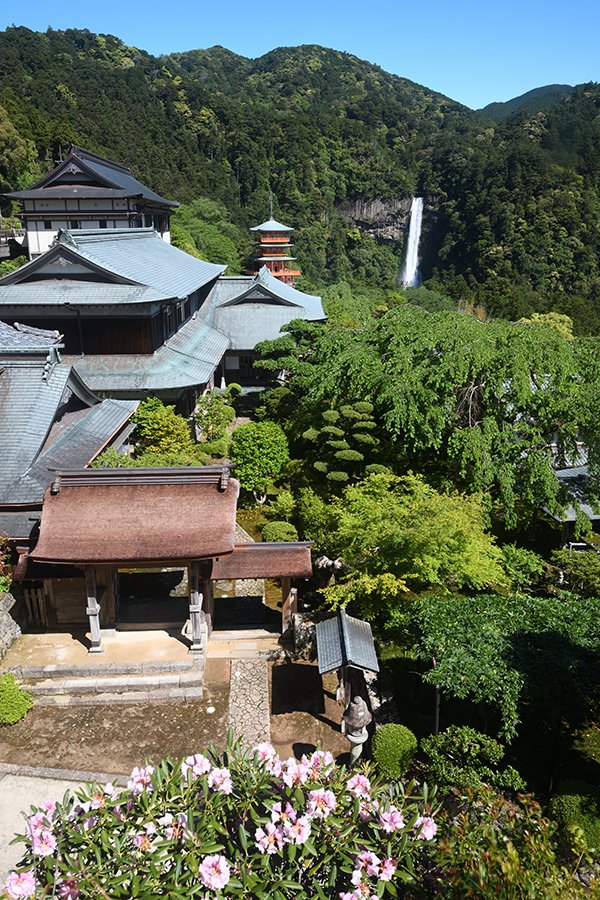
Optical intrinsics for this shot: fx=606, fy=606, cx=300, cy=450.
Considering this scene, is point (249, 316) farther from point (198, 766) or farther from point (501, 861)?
point (501, 861)

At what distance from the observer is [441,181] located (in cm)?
9325

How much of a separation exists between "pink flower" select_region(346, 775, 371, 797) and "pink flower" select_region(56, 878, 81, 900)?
8.93ft

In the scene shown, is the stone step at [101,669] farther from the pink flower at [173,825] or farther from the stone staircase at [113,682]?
the pink flower at [173,825]

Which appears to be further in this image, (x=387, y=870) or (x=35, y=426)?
(x=35, y=426)

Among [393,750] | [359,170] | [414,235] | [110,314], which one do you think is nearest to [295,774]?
[393,750]

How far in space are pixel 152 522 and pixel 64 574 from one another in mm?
2190

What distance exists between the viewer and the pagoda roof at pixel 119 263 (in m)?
20.9

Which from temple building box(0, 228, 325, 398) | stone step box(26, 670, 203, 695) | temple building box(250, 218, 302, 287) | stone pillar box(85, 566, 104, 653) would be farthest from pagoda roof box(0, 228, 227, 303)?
temple building box(250, 218, 302, 287)

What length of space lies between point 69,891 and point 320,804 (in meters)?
2.36

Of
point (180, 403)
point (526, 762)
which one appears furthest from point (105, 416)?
point (526, 762)

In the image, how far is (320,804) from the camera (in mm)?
5992

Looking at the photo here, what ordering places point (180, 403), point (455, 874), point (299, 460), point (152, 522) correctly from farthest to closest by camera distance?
point (180, 403) → point (299, 460) → point (152, 522) → point (455, 874)

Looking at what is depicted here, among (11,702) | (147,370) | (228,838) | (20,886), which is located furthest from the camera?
(147,370)

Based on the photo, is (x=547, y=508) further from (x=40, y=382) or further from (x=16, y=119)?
(x=16, y=119)
